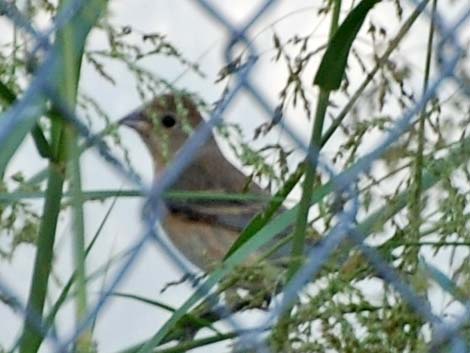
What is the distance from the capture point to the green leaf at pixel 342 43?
1.71 m

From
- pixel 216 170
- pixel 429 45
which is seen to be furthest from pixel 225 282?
pixel 216 170

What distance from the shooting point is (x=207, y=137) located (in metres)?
1.49

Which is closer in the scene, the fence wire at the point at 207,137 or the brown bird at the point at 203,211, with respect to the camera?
the fence wire at the point at 207,137

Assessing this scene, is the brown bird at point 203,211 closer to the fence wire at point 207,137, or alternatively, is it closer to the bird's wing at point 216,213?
the bird's wing at point 216,213

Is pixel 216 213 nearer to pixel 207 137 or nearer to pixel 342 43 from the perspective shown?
pixel 342 43

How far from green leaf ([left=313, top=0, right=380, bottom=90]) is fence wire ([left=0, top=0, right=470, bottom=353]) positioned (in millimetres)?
71

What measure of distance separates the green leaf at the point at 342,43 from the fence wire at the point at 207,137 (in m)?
0.07

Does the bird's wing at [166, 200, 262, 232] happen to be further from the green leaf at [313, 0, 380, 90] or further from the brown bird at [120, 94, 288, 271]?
the green leaf at [313, 0, 380, 90]

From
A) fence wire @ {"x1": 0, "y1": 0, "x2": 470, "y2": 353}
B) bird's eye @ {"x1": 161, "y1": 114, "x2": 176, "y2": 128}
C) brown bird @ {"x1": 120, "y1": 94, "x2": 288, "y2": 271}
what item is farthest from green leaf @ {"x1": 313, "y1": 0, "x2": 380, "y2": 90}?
brown bird @ {"x1": 120, "y1": 94, "x2": 288, "y2": 271}

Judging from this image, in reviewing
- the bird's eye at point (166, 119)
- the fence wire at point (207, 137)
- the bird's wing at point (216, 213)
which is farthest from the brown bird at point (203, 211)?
the fence wire at point (207, 137)

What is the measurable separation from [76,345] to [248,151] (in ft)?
0.92

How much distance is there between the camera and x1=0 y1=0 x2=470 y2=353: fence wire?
1426 mm

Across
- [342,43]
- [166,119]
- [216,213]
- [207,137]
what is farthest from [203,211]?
[207,137]

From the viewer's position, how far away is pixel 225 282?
5.77 feet
